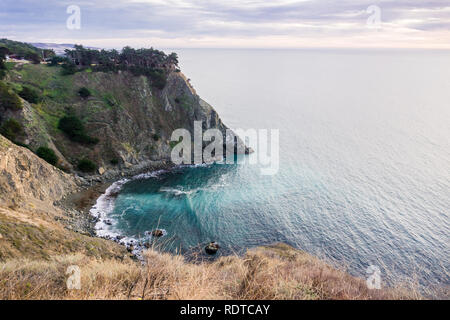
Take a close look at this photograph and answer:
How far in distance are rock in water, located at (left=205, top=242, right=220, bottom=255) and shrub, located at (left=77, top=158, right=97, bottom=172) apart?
28848 millimetres

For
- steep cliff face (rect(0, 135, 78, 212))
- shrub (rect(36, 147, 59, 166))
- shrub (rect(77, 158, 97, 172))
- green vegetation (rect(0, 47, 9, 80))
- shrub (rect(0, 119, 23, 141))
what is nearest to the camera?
steep cliff face (rect(0, 135, 78, 212))

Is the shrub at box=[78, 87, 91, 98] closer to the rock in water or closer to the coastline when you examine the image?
the coastline

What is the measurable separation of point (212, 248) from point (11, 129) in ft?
124

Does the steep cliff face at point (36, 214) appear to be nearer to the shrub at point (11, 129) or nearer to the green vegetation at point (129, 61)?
the shrub at point (11, 129)

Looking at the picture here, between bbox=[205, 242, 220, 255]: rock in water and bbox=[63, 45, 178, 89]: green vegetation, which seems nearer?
bbox=[205, 242, 220, 255]: rock in water

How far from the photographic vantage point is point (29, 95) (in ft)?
167

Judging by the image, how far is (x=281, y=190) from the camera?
49.0 metres

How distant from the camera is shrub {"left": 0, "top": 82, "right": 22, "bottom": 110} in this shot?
4338 cm

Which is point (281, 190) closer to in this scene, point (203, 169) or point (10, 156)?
point (203, 169)

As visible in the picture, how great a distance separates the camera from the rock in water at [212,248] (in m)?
32.8

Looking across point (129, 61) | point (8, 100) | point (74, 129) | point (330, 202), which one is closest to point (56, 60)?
point (129, 61)

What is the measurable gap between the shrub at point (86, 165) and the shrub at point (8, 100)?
43.7ft

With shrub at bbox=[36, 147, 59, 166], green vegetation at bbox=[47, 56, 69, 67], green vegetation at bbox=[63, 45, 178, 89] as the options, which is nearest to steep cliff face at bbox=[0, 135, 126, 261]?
shrub at bbox=[36, 147, 59, 166]

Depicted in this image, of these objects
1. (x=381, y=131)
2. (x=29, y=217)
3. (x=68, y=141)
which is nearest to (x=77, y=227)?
(x=29, y=217)
